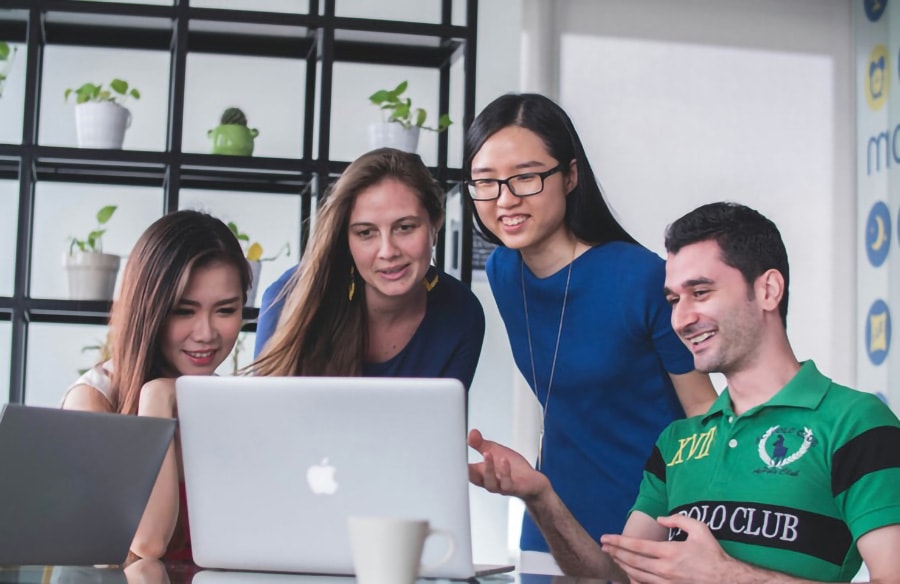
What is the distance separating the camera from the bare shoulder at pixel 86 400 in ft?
6.36

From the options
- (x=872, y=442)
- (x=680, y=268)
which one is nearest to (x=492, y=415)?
(x=680, y=268)

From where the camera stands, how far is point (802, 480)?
159 cm

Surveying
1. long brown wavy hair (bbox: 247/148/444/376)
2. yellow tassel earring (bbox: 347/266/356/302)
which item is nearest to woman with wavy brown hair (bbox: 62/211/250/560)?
long brown wavy hair (bbox: 247/148/444/376)

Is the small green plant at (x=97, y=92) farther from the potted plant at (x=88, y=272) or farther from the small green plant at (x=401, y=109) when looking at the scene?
the small green plant at (x=401, y=109)

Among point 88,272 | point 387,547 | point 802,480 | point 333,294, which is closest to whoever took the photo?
point 387,547

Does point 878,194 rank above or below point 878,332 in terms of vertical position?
above

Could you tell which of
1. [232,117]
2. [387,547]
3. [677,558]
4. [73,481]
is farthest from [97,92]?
[387,547]

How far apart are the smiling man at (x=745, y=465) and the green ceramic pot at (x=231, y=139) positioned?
1827mm

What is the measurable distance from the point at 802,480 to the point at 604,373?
680 mm

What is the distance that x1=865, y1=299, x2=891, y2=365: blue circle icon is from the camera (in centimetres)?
423

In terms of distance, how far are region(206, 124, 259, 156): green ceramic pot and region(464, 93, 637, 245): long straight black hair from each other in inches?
49.4

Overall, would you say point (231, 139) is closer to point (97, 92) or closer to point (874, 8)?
point (97, 92)

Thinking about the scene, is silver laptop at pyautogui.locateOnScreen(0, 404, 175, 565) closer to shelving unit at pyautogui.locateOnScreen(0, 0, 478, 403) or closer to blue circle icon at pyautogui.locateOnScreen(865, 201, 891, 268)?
shelving unit at pyautogui.locateOnScreen(0, 0, 478, 403)

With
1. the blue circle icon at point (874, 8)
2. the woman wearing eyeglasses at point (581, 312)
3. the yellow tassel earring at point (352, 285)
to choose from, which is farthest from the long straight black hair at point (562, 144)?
the blue circle icon at point (874, 8)
